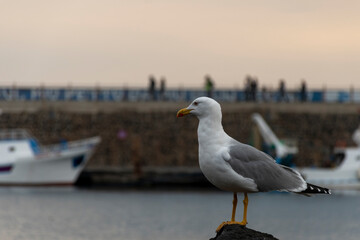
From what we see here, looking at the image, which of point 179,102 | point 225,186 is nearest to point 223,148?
point 225,186

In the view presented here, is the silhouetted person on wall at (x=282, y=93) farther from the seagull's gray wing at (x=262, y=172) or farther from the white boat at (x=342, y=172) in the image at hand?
the seagull's gray wing at (x=262, y=172)

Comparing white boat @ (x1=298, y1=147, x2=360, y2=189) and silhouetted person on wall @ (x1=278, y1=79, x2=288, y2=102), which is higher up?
silhouetted person on wall @ (x1=278, y1=79, x2=288, y2=102)

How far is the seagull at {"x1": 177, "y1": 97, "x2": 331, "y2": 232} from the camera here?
12.1m

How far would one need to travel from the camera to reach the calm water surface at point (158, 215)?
3156cm

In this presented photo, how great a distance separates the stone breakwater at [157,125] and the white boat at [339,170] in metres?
3.02

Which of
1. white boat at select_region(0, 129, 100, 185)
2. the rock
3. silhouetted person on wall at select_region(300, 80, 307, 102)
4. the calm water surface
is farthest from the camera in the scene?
silhouetted person on wall at select_region(300, 80, 307, 102)

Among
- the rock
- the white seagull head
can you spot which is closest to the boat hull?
the white seagull head

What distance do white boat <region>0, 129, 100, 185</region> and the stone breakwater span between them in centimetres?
145

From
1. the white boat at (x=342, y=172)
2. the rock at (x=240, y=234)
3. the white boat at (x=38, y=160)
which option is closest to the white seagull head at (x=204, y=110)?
the rock at (x=240, y=234)

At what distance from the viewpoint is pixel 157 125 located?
55938mm

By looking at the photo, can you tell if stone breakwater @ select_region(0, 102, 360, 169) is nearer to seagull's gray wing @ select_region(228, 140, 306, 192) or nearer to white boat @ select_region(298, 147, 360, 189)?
white boat @ select_region(298, 147, 360, 189)

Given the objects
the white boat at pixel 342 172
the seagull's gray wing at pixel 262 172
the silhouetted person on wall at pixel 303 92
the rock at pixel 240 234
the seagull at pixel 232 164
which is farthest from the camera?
the silhouetted person on wall at pixel 303 92

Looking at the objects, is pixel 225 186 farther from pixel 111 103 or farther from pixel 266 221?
pixel 111 103

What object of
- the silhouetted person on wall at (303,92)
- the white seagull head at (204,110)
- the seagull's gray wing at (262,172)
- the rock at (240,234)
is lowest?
the silhouetted person on wall at (303,92)
